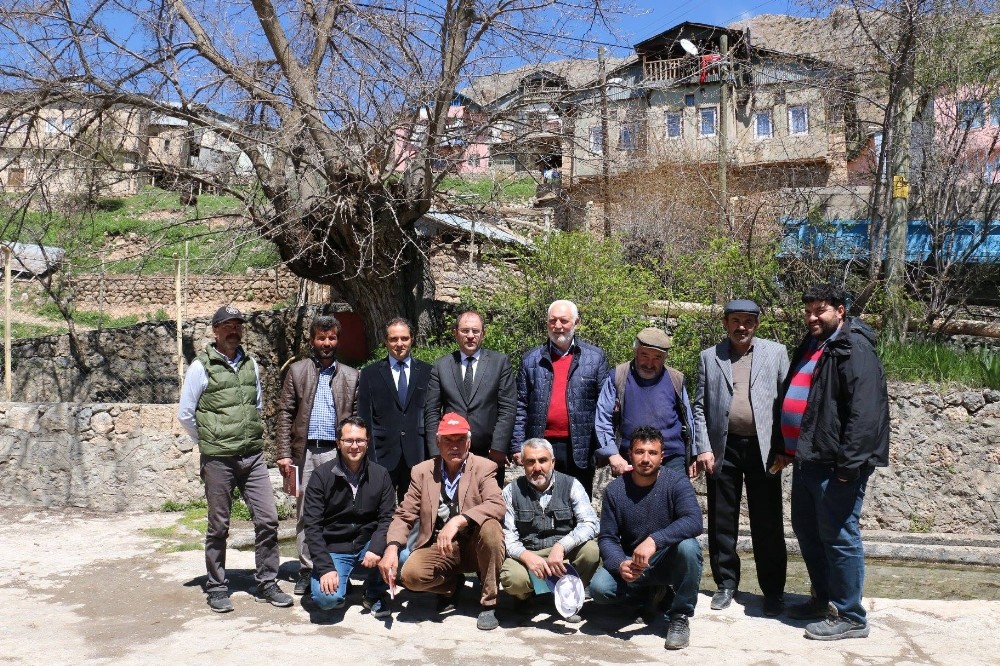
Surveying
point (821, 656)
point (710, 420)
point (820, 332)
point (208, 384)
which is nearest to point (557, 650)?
point (821, 656)

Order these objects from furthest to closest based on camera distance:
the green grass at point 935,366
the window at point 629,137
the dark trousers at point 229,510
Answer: the window at point 629,137 < the green grass at point 935,366 < the dark trousers at point 229,510

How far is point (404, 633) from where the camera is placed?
15.7 ft

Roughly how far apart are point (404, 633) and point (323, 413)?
5.34ft

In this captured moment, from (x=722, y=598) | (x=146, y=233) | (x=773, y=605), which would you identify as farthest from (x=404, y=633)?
(x=146, y=233)

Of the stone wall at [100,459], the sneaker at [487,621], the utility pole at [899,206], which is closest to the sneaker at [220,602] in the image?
the sneaker at [487,621]

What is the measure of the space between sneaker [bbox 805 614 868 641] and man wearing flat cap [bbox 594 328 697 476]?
1102 millimetres

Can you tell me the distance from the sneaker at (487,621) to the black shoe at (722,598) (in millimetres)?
1275

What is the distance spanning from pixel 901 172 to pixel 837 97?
167cm

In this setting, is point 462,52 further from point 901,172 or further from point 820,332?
point 820,332

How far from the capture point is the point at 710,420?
5238mm

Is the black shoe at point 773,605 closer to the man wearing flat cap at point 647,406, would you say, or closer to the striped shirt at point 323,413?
the man wearing flat cap at point 647,406

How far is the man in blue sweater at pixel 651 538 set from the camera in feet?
15.0

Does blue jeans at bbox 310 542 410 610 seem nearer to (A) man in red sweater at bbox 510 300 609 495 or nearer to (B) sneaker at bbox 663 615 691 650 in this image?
(A) man in red sweater at bbox 510 300 609 495

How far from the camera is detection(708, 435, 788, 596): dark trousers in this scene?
5090 millimetres
